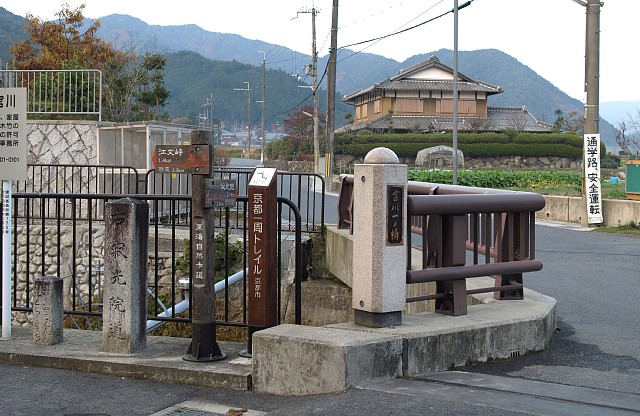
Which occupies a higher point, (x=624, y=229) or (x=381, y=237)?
(x=381, y=237)

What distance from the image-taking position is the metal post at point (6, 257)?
7.01m

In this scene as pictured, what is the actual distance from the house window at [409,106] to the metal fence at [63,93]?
44.3 metres

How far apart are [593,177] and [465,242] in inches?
533

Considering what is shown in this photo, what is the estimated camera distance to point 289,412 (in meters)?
5.18

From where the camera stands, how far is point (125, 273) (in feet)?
20.8

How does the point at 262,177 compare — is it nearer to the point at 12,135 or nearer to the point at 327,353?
the point at 327,353

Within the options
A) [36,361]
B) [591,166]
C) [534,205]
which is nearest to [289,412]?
[36,361]

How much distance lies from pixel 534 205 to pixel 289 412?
10.2 feet

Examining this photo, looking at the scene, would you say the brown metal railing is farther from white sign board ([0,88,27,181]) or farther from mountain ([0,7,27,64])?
mountain ([0,7,27,64])

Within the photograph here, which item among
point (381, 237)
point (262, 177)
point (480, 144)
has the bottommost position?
point (381, 237)

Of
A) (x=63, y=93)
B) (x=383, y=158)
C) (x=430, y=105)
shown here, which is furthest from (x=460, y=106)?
(x=383, y=158)

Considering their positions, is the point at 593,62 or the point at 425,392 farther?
the point at 593,62

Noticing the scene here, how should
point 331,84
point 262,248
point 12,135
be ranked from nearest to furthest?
1. point 262,248
2. point 12,135
3. point 331,84

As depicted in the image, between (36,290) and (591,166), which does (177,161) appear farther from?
(591,166)
